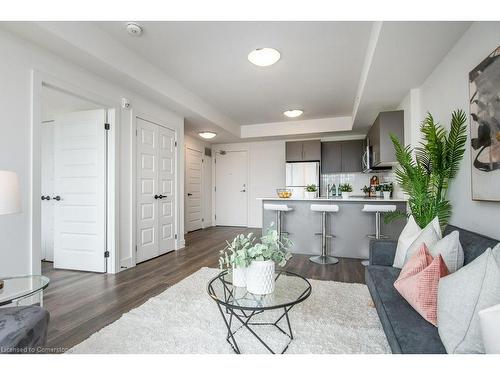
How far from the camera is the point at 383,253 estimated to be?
2.35m

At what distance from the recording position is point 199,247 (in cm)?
483

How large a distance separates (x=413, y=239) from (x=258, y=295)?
4.44ft

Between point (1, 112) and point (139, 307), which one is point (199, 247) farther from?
point (1, 112)

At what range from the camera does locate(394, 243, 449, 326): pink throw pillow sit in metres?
1.35

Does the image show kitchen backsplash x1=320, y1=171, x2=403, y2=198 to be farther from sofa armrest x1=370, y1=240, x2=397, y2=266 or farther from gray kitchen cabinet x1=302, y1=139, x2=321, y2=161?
sofa armrest x1=370, y1=240, x2=397, y2=266

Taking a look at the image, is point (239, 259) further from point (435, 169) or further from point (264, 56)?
point (264, 56)

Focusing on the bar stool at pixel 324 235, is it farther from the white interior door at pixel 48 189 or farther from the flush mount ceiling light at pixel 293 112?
the white interior door at pixel 48 189

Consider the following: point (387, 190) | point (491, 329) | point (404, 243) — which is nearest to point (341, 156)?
point (387, 190)

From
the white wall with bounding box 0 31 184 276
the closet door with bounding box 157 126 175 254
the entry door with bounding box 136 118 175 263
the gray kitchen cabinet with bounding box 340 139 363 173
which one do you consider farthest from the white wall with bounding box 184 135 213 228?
the white wall with bounding box 0 31 184 276

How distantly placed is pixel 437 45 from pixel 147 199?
3875 mm

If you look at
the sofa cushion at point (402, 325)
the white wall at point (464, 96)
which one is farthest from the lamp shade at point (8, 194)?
the white wall at point (464, 96)

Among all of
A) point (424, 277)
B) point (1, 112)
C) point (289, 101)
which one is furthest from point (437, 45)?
point (1, 112)

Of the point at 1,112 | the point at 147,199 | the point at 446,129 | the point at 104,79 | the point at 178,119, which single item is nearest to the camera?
the point at 1,112

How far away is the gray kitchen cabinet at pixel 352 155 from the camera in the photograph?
623 centimetres
